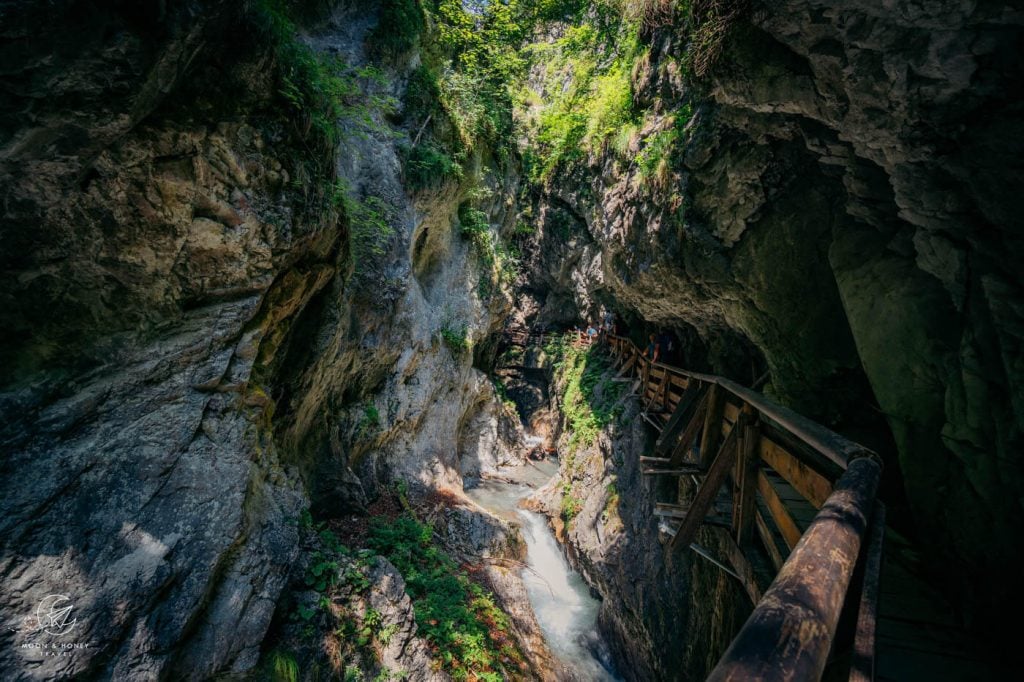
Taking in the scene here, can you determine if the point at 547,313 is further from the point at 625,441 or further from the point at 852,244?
the point at 852,244

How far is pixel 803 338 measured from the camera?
237 inches

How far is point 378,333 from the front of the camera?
9828 mm

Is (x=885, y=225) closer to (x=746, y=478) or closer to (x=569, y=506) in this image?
(x=746, y=478)

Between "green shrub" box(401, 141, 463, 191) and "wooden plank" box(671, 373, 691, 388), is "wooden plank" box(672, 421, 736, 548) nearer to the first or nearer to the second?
"wooden plank" box(671, 373, 691, 388)

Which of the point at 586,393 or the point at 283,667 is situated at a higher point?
the point at 586,393

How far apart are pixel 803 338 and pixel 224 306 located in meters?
7.74

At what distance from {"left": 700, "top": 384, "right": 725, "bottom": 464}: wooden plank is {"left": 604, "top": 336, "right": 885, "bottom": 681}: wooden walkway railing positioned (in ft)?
0.05

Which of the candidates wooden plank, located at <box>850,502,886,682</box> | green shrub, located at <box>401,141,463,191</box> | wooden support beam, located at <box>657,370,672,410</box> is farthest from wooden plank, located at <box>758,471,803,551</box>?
green shrub, located at <box>401,141,463,191</box>

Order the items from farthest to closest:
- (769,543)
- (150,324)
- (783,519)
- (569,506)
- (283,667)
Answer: (569,506), (283,667), (150,324), (769,543), (783,519)

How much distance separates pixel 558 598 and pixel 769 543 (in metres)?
8.97

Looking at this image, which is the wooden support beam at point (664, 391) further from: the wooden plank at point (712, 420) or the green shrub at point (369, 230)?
the green shrub at point (369, 230)

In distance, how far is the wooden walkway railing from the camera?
0.93 metres
